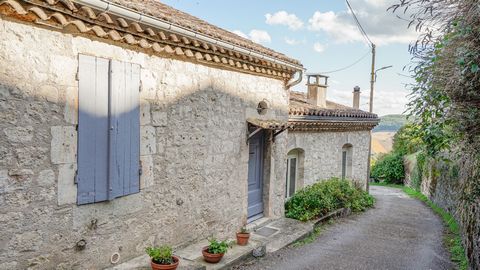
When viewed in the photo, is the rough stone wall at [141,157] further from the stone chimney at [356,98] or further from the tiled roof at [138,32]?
the stone chimney at [356,98]

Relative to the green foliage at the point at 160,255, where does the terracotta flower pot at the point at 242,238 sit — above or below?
below

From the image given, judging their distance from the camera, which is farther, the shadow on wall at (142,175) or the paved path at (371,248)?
the paved path at (371,248)

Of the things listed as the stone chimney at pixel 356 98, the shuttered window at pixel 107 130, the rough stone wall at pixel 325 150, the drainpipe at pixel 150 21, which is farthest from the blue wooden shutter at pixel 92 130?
the stone chimney at pixel 356 98

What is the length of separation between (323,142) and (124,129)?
306 inches

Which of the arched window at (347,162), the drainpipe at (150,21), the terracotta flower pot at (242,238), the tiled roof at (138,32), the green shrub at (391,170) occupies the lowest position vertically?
the green shrub at (391,170)

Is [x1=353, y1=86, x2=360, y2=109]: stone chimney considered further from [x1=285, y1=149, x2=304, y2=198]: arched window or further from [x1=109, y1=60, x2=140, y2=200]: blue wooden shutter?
[x1=109, y1=60, x2=140, y2=200]: blue wooden shutter

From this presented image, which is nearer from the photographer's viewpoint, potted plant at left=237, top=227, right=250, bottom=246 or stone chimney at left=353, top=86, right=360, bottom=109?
potted plant at left=237, top=227, right=250, bottom=246

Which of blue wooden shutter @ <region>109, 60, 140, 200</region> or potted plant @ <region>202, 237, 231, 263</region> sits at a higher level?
blue wooden shutter @ <region>109, 60, 140, 200</region>

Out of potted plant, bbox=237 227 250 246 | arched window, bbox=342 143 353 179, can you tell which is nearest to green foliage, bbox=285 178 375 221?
arched window, bbox=342 143 353 179

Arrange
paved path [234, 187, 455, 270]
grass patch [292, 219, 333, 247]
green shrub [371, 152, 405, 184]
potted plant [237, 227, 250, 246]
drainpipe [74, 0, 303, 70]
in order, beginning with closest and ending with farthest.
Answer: drainpipe [74, 0, 303, 70], paved path [234, 187, 455, 270], potted plant [237, 227, 250, 246], grass patch [292, 219, 333, 247], green shrub [371, 152, 405, 184]

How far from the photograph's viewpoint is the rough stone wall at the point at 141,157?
150 inches

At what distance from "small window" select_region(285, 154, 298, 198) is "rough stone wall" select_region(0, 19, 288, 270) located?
9.95ft

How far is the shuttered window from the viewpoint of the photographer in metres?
4.39

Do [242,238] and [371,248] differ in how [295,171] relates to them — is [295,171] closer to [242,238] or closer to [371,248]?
[371,248]
